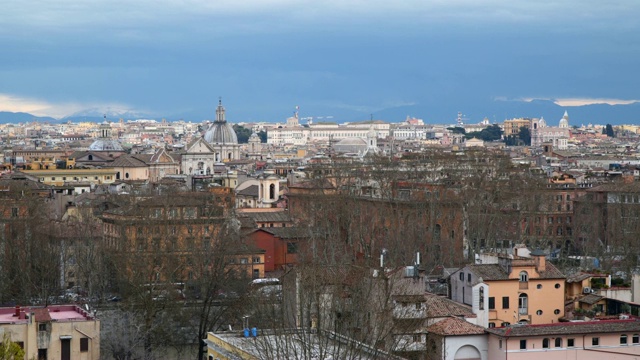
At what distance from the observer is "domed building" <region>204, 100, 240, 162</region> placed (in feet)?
412

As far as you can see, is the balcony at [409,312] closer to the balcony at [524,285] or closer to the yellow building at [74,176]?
the balcony at [524,285]

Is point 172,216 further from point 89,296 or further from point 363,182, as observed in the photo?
point 363,182

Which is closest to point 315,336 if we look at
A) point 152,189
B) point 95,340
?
point 95,340

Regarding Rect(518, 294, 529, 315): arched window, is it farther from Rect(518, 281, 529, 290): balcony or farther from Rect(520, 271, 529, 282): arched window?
Rect(520, 271, 529, 282): arched window

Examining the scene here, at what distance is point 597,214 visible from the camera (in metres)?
55.7

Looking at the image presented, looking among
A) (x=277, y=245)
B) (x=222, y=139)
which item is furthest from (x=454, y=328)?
(x=222, y=139)

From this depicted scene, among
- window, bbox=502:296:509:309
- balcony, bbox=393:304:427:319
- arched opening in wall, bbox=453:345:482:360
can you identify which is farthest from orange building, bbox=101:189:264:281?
arched opening in wall, bbox=453:345:482:360

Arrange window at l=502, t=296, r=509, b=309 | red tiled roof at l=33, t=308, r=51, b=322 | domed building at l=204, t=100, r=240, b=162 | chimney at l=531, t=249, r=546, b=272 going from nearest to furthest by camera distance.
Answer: red tiled roof at l=33, t=308, r=51, b=322, window at l=502, t=296, r=509, b=309, chimney at l=531, t=249, r=546, b=272, domed building at l=204, t=100, r=240, b=162

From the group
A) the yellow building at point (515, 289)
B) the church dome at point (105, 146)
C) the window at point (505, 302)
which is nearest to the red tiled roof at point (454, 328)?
the yellow building at point (515, 289)

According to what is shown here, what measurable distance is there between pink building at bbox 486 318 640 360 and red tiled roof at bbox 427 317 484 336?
0.29m

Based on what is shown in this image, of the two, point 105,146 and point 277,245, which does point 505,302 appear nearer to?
point 277,245

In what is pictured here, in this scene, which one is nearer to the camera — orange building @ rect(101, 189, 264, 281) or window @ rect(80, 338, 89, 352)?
window @ rect(80, 338, 89, 352)

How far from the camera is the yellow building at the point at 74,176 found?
7456cm

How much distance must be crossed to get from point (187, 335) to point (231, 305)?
4.32ft
